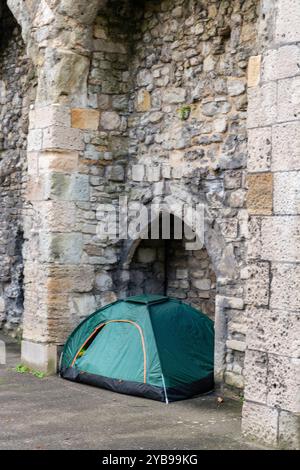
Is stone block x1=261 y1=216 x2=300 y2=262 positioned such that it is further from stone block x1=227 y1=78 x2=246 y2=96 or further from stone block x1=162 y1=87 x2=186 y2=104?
stone block x1=162 y1=87 x2=186 y2=104

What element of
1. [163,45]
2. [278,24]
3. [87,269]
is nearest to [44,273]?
[87,269]

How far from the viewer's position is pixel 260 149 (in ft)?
16.1

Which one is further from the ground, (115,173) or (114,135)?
(114,135)

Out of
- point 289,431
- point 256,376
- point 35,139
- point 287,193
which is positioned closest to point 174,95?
point 35,139

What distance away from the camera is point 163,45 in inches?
285

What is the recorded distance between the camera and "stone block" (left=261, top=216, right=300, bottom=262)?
4637 mm

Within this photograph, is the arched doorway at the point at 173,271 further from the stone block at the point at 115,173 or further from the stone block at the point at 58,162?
the stone block at the point at 58,162

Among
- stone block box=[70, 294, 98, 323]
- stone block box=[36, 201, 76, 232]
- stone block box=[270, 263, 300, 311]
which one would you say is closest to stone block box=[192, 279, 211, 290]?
stone block box=[70, 294, 98, 323]

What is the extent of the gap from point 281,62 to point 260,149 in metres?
0.56

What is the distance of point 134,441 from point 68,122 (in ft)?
11.4

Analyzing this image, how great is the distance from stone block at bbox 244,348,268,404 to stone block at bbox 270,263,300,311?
1.15 ft

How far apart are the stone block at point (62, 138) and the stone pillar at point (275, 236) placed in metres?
2.80

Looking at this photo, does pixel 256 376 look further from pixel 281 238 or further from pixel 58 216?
pixel 58 216

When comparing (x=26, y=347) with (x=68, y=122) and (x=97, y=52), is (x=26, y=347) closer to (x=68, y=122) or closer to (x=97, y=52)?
(x=68, y=122)
